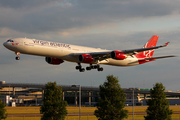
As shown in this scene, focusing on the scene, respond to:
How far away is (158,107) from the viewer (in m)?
45.0

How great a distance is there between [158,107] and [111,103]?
8.71 m

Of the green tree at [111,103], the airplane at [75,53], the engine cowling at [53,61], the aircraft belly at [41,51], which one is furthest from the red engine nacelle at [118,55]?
the green tree at [111,103]

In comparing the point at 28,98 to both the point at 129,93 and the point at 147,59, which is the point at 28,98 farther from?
the point at 147,59

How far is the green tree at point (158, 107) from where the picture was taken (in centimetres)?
4488

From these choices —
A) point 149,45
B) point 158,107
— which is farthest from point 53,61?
point 158,107

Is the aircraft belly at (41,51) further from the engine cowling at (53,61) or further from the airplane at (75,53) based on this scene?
the engine cowling at (53,61)

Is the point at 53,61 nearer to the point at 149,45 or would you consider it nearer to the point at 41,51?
the point at 41,51

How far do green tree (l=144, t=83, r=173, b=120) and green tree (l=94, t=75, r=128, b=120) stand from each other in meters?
5.39

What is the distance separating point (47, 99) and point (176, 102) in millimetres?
121637

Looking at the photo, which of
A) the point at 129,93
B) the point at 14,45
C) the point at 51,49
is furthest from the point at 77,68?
the point at 129,93

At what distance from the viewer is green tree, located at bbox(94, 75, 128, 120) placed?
138ft

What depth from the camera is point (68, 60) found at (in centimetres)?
6862

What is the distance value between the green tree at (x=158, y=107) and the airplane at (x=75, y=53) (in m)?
20.6

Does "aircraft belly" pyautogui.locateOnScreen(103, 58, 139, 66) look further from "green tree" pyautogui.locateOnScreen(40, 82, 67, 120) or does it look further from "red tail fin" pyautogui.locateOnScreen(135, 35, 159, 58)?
"green tree" pyautogui.locateOnScreen(40, 82, 67, 120)
